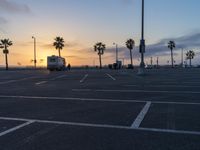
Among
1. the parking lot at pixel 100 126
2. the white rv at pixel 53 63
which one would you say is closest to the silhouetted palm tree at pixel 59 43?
the white rv at pixel 53 63

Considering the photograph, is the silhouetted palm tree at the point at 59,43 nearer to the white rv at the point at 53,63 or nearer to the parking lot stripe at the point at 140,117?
the white rv at the point at 53,63

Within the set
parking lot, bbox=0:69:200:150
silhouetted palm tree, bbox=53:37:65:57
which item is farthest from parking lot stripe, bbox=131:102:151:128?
silhouetted palm tree, bbox=53:37:65:57

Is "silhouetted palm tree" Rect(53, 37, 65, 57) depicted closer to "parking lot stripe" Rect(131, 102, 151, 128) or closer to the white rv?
the white rv

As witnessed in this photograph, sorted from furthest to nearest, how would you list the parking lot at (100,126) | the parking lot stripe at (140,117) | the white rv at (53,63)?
the white rv at (53,63) → the parking lot stripe at (140,117) → the parking lot at (100,126)

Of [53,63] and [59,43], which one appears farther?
[59,43]

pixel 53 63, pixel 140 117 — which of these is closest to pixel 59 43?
pixel 53 63

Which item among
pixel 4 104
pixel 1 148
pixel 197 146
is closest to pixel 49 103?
pixel 4 104

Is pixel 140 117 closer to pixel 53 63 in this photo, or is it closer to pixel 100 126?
pixel 100 126

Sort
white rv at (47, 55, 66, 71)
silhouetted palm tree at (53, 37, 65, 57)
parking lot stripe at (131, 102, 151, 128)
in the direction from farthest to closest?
silhouetted palm tree at (53, 37, 65, 57), white rv at (47, 55, 66, 71), parking lot stripe at (131, 102, 151, 128)

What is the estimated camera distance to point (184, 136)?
7.37 meters

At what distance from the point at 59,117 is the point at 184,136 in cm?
393

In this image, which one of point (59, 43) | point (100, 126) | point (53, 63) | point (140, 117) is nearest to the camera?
point (100, 126)

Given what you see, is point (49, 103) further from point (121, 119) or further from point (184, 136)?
point (184, 136)

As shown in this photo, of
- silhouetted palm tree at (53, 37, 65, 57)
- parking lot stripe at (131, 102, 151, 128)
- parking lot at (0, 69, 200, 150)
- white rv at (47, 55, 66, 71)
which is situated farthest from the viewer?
silhouetted palm tree at (53, 37, 65, 57)
